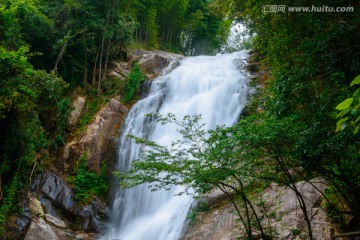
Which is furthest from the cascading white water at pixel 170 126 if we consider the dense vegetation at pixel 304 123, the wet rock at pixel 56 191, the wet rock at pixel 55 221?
the dense vegetation at pixel 304 123

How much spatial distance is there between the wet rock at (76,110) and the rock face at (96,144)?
3.39 ft

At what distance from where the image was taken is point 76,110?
1388 cm

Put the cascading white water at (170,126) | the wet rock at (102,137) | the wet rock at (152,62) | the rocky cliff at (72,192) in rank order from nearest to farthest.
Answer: the rocky cliff at (72,192) → the cascading white water at (170,126) → the wet rock at (102,137) → the wet rock at (152,62)

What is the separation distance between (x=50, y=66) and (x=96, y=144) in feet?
20.3

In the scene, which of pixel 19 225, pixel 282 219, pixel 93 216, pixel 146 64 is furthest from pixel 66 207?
pixel 146 64

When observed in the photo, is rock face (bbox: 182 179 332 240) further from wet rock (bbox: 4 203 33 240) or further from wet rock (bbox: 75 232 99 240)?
wet rock (bbox: 4 203 33 240)

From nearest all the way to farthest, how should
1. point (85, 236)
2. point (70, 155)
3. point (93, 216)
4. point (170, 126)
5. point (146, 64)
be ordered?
point (85, 236), point (93, 216), point (70, 155), point (170, 126), point (146, 64)

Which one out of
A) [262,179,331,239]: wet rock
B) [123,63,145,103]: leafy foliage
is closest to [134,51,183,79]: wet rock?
[123,63,145,103]: leafy foliage

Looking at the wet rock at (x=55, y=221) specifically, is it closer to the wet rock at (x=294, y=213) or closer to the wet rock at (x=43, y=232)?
the wet rock at (x=43, y=232)

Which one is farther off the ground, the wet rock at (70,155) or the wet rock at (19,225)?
the wet rock at (70,155)

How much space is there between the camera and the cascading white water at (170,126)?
9.62 m

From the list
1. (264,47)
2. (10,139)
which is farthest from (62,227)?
(264,47)

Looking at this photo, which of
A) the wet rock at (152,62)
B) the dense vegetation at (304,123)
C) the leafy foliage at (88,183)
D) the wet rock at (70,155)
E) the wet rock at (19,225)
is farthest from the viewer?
the wet rock at (152,62)

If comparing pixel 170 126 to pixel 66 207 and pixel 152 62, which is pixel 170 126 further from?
pixel 152 62
